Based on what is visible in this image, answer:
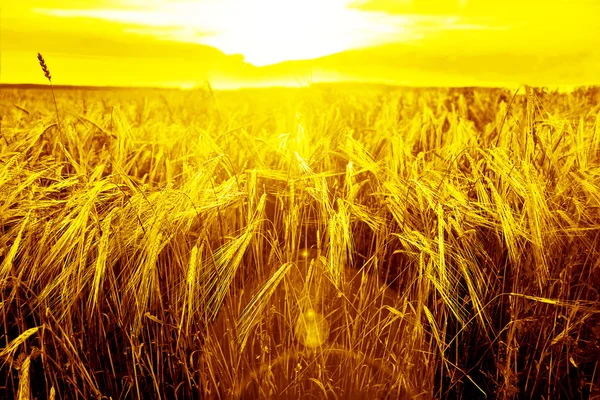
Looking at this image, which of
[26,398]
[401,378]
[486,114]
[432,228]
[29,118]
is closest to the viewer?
[26,398]

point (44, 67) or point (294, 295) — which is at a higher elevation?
point (44, 67)

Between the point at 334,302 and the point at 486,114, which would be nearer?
the point at 334,302

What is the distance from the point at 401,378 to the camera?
1521mm

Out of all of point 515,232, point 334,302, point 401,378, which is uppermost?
point 515,232

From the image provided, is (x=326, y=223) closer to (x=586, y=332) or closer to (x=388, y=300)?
(x=388, y=300)

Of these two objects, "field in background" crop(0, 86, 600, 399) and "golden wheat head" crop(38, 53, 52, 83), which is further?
"golden wheat head" crop(38, 53, 52, 83)

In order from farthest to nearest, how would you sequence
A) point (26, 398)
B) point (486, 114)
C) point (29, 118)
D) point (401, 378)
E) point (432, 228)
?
point (486, 114)
point (29, 118)
point (432, 228)
point (401, 378)
point (26, 398)

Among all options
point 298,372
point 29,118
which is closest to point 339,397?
point 298,372

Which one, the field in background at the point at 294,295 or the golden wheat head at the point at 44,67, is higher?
the golden wheat head at the point at 44,67

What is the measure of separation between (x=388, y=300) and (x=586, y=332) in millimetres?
610

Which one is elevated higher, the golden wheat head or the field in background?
the golden wheat head

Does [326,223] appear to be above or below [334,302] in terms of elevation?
above

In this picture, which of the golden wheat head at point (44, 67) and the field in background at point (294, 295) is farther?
the golden wheat head at point (44, 67)

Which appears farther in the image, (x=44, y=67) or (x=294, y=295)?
(x=44, y=67)
